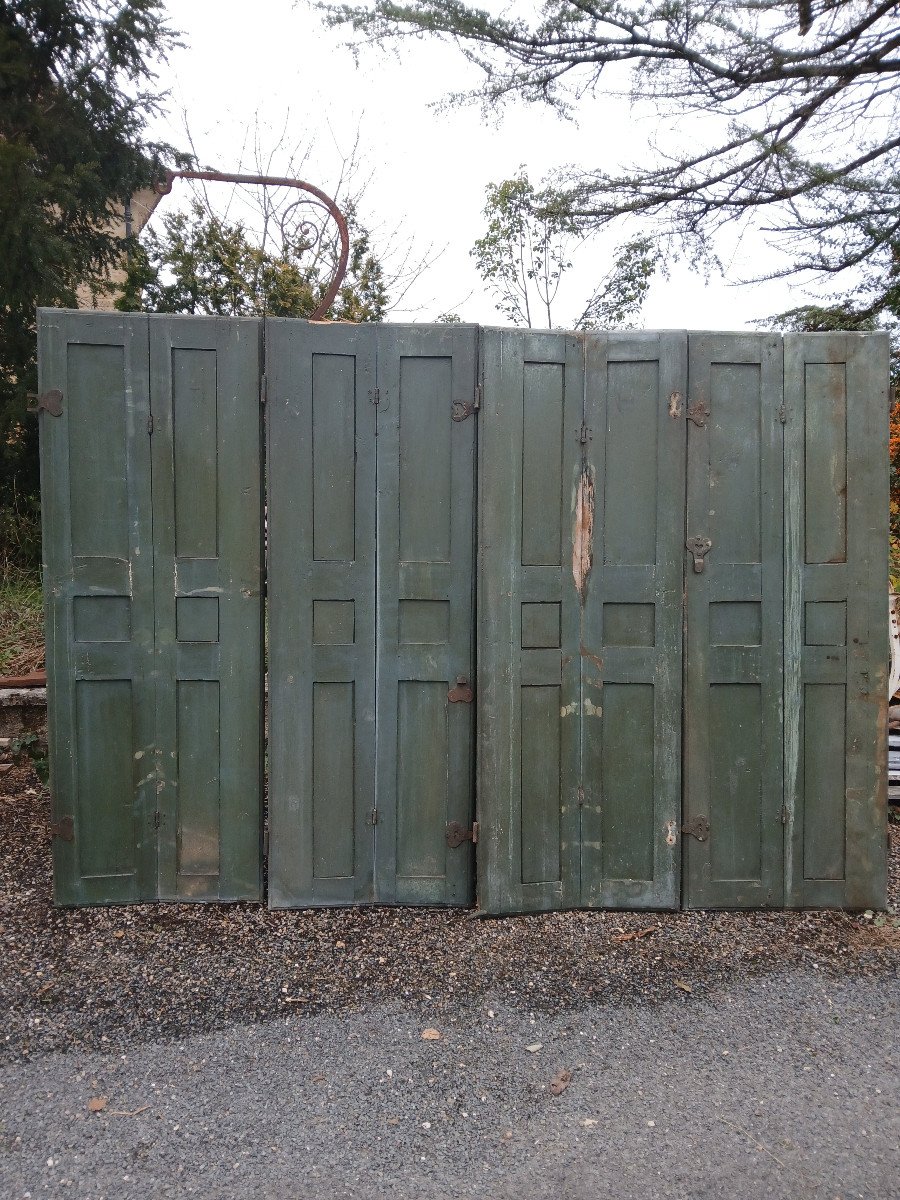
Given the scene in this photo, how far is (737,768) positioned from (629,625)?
73 cm

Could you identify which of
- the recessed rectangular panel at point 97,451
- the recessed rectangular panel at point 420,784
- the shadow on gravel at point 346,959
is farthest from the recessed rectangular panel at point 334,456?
the shadow on gravel at point 346,959

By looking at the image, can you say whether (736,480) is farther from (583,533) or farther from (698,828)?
(698,828)

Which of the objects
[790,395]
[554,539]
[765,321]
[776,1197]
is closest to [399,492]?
[554,539]

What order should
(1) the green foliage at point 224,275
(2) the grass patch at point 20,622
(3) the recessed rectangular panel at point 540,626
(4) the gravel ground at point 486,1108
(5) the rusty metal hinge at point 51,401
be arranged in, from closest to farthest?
(4) the gravel ground at point 486,1108
(5) the rusty metal hinge at point 51,401
(3) the recessed rectangular panel at point 540,626
(2) the grass patch at point 20,622
(1) the green foliage at point 224,275

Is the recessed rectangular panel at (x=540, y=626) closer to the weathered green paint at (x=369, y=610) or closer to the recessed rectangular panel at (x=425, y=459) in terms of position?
the weathered green paint at (x=369, y=610)

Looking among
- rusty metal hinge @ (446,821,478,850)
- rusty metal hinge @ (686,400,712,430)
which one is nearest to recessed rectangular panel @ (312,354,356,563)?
rusty metal hinge @ (446,821,478,850)

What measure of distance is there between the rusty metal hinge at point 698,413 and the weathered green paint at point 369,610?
34.9 inches

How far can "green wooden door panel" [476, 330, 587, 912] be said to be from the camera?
305cm

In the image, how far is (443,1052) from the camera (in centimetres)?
229

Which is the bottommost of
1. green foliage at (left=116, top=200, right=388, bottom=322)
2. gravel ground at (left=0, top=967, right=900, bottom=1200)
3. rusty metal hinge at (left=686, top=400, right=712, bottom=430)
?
gravel ground at (left=0, top=967, right=900, bottom=1200)

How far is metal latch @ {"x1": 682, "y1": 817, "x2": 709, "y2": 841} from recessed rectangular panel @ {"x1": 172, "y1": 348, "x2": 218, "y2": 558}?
219 centimetres

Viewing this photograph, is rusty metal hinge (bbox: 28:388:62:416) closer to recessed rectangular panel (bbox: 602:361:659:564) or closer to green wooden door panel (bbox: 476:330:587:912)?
green wooden door panel (bbox: 476:330:587:912)

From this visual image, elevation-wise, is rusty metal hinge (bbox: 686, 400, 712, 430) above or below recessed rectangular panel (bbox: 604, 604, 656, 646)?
above

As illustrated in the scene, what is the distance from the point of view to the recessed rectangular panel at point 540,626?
3.09 metres
